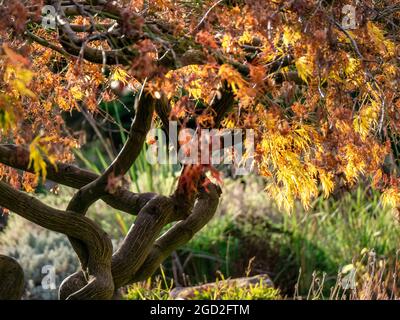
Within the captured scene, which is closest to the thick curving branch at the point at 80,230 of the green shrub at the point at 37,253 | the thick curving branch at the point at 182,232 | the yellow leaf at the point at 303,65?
the thick curving branch at the point at 182,232

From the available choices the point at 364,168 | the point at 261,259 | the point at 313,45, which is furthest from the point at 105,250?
the point at 261,259

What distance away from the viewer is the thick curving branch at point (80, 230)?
137 inches

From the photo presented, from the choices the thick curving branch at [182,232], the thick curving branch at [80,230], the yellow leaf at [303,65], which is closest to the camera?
the yellow leaf at [303,65]

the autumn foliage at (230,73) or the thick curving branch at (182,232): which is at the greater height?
the autumn foliage at (230,73)

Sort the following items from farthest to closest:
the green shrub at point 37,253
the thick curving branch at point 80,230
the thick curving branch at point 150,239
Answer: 1. the green shrub at point 37,253
2. the thick curving branch at point 150,239
3. the thick curving branch at point 80,230

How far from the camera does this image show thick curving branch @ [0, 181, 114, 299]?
11.4ft

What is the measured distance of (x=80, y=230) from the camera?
143 inches

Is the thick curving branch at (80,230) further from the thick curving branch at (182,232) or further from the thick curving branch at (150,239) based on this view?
the thick curving branch at (182,232)

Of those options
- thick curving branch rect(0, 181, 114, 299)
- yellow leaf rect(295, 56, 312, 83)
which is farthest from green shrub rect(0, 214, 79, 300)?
yellow leaf rect(295, 56, 312, 83)

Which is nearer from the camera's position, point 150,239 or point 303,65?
point 303,65

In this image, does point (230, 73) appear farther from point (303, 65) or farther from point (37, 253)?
point (37, 253)

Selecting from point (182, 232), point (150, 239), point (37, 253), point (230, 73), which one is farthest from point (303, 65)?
point (37, 253)

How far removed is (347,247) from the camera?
809 centimetres

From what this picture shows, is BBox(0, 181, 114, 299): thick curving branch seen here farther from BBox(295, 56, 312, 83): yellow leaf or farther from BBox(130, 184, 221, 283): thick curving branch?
BBox(295, 56, 312, 83): yellow leaf
